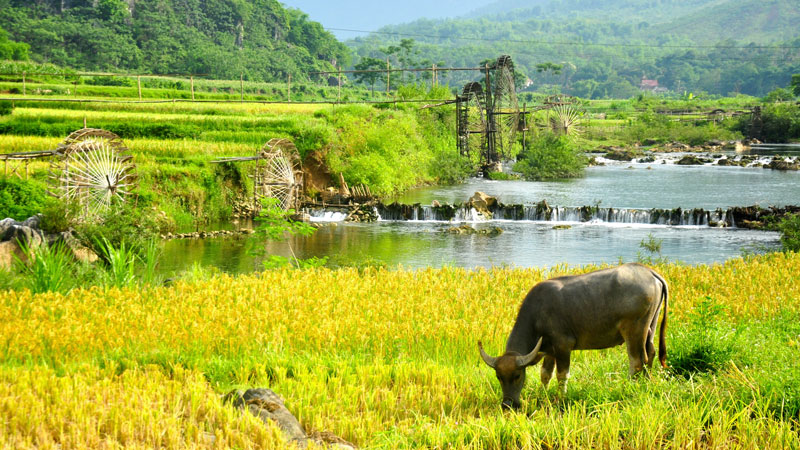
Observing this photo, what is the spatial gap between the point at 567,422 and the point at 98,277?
8.58 metres

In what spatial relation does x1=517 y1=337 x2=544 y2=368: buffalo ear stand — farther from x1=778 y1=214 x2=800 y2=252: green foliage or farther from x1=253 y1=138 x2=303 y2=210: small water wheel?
x1=253 y1=138 x2=303 y2=210: small water wheel

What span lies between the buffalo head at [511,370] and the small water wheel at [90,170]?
16.8 meters

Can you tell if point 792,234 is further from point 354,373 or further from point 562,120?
point 562,120

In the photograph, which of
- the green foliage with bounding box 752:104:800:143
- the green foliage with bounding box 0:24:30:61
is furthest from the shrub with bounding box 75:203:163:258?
the green foliage with bounding box 752:104:800:143

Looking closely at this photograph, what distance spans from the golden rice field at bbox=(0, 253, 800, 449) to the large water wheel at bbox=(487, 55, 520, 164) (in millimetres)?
36614

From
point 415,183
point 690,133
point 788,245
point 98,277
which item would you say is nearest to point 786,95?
point 690,133

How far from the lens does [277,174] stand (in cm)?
2730

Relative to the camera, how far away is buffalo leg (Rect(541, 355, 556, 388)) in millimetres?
6895

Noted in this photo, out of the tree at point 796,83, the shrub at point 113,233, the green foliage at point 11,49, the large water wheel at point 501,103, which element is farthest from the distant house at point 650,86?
the shrub at point 113,233

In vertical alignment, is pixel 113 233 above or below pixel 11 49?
below

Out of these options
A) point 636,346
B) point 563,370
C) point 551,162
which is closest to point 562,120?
point 551,162

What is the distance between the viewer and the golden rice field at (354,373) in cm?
548

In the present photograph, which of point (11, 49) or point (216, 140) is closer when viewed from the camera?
point (216, 140)

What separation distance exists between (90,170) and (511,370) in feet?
60.3
